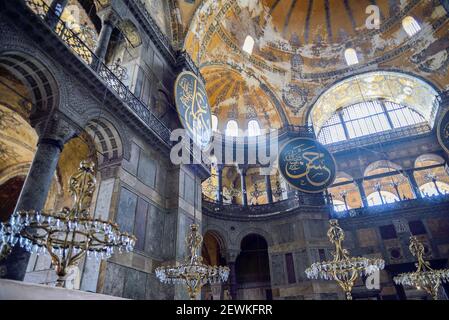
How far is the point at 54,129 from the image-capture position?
5391 mm

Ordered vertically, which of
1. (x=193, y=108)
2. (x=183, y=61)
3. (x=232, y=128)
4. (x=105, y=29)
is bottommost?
(x=193, y=108)

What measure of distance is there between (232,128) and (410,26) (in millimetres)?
10787

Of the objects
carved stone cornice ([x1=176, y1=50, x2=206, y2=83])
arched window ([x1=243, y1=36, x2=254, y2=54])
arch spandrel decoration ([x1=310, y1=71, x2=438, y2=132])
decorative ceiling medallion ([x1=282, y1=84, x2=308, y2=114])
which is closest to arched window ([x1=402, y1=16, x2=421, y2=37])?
arch spandrel decoration ([x1=310, y1=71, x2=438, y2=132])

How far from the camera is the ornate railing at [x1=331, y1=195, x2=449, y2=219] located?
41.8 feet

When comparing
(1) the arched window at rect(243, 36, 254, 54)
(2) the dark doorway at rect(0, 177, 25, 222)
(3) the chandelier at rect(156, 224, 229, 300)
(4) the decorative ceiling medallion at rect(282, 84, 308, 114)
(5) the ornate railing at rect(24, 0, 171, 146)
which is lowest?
(3) the chandelier at rect(156, 224, 229, 300)

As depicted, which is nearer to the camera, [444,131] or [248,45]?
[444,131]

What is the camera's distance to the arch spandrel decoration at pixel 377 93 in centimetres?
1517

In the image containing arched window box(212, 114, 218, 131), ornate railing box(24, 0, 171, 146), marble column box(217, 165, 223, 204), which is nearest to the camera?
ornate railing box(24, 0, 171, 146)

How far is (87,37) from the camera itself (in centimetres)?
1006

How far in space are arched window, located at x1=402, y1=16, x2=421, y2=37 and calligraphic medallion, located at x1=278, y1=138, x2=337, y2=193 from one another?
8223 mm

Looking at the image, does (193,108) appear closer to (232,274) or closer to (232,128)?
(232,128)

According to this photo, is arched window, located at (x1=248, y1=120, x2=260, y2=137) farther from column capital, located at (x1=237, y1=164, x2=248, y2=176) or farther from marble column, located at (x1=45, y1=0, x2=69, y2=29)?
marble column, located at (x1=45, y1=0, x2=69, y2=29)

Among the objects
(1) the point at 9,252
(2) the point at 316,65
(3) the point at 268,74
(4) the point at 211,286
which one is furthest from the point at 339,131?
(1) the point at 9,252

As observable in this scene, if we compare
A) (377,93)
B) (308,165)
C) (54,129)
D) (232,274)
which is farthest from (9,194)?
(377,93)
